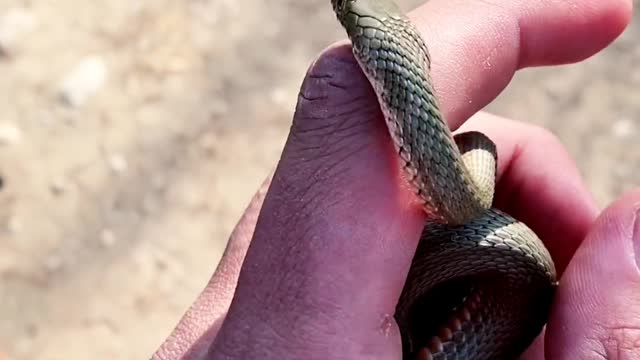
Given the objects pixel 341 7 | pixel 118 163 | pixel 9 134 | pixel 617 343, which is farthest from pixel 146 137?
pixel 617 343

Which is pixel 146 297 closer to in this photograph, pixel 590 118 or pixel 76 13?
pixel 76 13

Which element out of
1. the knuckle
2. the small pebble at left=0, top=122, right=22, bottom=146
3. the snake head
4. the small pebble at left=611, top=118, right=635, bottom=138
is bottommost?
the knuckle

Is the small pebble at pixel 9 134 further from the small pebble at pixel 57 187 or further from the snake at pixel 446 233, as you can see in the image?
the snake at pixel 446 233

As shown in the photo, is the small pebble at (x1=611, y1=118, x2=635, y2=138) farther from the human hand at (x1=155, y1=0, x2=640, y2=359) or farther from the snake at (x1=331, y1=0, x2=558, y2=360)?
the human hand at (x1=155, y1=0, x2=640, y2=359)

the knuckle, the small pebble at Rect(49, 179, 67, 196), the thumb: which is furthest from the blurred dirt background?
the knuckle

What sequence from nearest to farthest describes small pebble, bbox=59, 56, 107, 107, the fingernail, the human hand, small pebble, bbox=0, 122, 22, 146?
the human hand, the fingernail, small pebble, bbox=0, 122, 22, 146, small pebble, bbox=59, 56, 107, 107

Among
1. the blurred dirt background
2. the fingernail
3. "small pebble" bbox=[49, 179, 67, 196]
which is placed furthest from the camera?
"small pebble" bbox=[49, 179, 67, 196]

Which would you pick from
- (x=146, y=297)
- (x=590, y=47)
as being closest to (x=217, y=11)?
(x=146, y=297)
